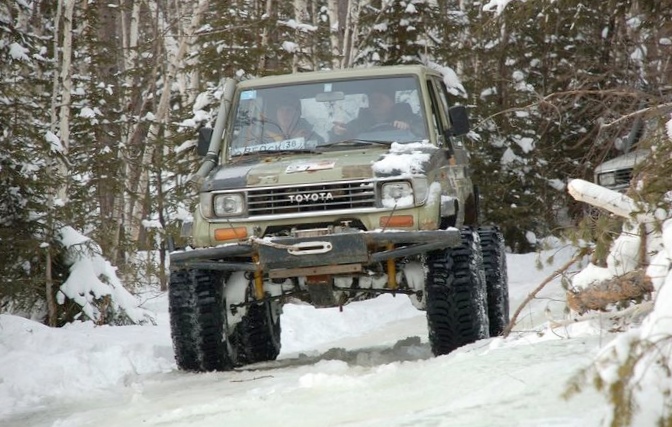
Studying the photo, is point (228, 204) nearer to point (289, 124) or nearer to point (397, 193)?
point (289, 124)

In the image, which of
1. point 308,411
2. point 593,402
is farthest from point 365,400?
point 593,402

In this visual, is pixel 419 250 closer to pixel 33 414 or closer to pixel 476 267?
pixel 476 267

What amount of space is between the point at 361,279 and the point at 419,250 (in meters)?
0.90

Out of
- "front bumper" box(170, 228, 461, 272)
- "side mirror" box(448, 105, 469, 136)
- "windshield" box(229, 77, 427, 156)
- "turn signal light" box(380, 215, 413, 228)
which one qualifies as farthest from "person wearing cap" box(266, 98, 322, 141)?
"front bumper" box(170, 228, 461, 272)

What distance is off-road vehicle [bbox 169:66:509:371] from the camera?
295 inches

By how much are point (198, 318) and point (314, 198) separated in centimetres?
133

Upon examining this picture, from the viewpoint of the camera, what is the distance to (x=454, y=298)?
7.57 meters

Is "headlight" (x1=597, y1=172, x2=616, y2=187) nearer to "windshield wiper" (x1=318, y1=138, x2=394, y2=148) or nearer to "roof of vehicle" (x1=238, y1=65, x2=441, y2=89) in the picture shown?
"roof of vehicle" (x1=238, y1=65, x2=441, y2=89)

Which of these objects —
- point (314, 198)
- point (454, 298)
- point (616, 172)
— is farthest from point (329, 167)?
point (616, 172)

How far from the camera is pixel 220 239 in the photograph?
778cm

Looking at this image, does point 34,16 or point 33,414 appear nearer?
point 33,414

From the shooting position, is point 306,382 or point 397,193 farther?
point 397,193

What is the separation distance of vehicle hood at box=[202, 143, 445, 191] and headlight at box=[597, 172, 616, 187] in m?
4.81

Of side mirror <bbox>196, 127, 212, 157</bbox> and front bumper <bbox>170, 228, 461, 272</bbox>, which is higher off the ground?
side mirror <bbox>196, 127, 212, 157</bbox>
